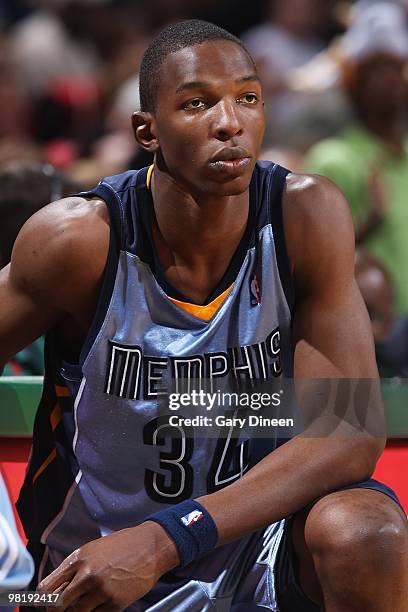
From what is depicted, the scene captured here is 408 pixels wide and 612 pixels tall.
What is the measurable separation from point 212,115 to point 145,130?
0.21m

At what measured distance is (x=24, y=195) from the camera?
3.82m

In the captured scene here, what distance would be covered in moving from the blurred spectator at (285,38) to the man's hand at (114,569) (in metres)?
4.23

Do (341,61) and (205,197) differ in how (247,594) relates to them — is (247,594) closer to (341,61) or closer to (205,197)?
(205,197)

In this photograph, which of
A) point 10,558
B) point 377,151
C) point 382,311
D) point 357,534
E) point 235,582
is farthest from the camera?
point 377,151

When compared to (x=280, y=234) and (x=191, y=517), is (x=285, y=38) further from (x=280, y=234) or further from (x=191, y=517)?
(x=191, y=517)

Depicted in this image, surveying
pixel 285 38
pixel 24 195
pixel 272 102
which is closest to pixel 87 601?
pixel 24 195

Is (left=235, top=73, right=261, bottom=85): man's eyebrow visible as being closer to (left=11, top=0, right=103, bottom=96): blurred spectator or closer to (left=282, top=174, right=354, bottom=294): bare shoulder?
(left=282, top=174, right=354, bottom=294): bare shoulder

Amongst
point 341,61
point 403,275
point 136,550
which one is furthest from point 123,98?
point 136,550

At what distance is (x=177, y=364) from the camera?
2631 mm

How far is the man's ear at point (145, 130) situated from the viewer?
266 centimetres

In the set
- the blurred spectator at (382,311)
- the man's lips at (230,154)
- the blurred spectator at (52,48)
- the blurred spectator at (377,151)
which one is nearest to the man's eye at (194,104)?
the man's lips at (230,154)

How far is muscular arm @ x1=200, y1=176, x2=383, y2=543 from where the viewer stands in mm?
2506

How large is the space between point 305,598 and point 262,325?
60 centimetres

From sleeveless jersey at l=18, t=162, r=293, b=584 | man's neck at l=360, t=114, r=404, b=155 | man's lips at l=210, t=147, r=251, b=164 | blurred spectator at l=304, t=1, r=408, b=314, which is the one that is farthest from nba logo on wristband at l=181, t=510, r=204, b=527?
man's neck at l=360, t=114, r=404, b=155
